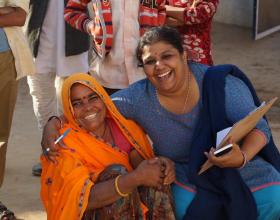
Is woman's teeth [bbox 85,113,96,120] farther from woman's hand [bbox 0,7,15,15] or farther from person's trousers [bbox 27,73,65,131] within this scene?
person's trousers [bbox 27,73,65,131]

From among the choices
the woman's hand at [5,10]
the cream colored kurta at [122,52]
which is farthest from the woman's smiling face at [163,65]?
the woman's hand at [5,10]

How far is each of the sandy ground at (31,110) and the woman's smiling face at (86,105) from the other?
3.99 feet

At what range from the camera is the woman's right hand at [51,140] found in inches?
139

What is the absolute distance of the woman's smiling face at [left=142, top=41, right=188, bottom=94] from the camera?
3498mm

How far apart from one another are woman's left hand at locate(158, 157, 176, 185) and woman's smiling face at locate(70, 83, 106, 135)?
39 centimetres

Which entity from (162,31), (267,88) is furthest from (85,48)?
(267,88)

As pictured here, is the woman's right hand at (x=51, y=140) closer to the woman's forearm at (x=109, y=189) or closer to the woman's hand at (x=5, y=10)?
the woman's forearm at (x=109, y=189)

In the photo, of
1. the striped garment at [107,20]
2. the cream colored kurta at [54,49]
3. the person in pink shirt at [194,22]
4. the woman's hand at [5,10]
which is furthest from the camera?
the cream colored kurta at [54,49]

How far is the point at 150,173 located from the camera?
338cm

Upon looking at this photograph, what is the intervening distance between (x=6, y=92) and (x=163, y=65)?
128cm

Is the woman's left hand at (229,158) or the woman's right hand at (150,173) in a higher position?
the woman's left hand at (229,158)

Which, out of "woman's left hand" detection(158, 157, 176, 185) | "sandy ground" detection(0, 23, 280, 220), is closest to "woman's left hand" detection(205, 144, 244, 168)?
"woman's left hand" detection(158, 157, 176, 185)

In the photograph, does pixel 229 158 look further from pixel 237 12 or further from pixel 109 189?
pixel 237 12

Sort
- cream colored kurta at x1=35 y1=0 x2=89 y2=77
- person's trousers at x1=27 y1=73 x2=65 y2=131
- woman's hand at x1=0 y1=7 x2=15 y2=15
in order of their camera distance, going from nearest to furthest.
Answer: woman's hand at x1=0 y1=7 x2=15 y2=15
cream colored kurta at x1=35 y1=0 x2=89 y2=77
person's trousers at x1=27 y1=73 x2=65 y2=131
